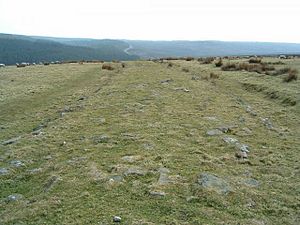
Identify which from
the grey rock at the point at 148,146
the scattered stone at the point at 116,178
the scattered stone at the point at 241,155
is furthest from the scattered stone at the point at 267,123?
the scattered stone at the point at 116,178

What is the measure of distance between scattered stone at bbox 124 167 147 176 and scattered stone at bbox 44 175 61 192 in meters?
1.99

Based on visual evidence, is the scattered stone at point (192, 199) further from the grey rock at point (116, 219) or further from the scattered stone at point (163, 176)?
the grey rock at point (116, 219)

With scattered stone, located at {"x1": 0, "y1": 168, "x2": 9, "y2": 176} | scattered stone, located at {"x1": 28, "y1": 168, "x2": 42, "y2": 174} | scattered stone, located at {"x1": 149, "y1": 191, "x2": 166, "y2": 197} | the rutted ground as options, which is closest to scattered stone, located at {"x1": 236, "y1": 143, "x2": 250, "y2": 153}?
the rutted ground

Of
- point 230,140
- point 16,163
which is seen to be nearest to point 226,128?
point 230,140

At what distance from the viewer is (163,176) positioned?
36.9 ft

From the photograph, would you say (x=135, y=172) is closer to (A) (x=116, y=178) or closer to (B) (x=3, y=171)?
(A) (x=116, y=178)

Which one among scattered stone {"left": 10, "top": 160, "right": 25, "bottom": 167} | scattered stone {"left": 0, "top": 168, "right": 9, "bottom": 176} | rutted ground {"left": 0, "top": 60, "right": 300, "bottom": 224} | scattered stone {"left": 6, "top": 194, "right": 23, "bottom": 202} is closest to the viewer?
rutted ground {"left": 0, "top": 60, "right": 300, "bottom": 224}

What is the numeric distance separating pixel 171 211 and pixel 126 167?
9.50ft

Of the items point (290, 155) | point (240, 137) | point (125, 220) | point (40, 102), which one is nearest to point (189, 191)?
point (125, 220)

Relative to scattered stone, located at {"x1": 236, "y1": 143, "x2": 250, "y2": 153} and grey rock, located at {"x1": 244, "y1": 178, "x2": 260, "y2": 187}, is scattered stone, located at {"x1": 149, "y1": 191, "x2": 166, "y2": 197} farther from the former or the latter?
scattered stone, located at {"x1": 236, "y1": 143, "x2": 250, "y2": 153}

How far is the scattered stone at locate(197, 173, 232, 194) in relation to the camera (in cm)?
1053

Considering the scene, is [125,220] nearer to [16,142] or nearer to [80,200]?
[80,200]

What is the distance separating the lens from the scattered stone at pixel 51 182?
10.9 m

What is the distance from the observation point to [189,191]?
1038 cm
